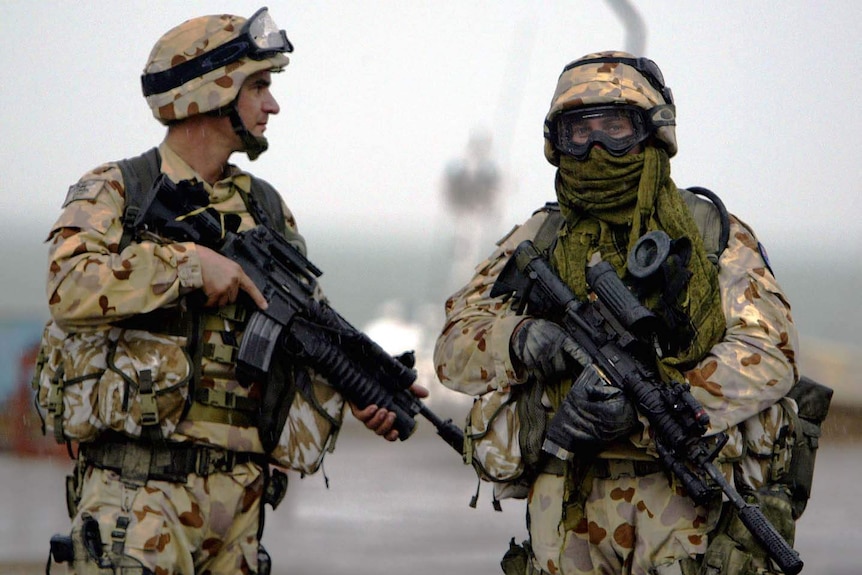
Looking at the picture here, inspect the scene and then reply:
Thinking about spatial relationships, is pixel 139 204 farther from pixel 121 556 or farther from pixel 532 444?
pixel 532 444

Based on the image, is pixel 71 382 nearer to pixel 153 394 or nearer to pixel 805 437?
pixel 153 394

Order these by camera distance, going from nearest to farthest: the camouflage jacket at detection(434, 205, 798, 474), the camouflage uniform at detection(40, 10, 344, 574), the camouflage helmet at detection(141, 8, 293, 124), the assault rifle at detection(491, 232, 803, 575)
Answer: the assault rifle at detection(491, 232, 803, 575) < the camouflage jacket at detection(434, 205, 798, 474) < the camouflage uniform at detection(40, 10, 344, 574) < the camouflage helmet at detection(141, 8, 293, 124)

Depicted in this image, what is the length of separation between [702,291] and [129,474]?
2.13m

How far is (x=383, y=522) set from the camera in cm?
1270

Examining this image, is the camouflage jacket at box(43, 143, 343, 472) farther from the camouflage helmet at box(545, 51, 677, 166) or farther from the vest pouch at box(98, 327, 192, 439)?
the camouflage helmet at box(545, 51, 677, 166)

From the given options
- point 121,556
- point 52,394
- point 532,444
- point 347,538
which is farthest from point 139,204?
point 347,538

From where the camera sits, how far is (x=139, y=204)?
5.88 m

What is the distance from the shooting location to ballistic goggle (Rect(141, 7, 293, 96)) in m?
6.04

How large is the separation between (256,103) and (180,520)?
1.60 m

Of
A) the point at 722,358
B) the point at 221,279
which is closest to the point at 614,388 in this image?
the point at 722,358

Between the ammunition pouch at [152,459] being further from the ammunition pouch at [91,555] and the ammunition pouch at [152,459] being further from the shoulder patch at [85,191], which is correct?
the shoulder patch at [85,191]

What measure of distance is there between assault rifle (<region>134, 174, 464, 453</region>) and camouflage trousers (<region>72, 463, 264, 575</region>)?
26cm

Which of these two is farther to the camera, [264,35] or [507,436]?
[264,35]

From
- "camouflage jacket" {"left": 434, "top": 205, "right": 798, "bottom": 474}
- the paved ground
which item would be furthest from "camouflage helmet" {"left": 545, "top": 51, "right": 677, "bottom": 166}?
the paved ground
